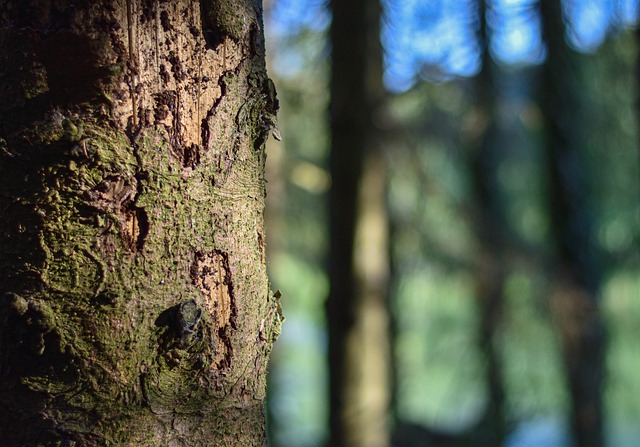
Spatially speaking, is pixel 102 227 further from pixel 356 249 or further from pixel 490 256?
pixel 490 256

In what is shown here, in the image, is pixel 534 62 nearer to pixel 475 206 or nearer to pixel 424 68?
pixel 424 68

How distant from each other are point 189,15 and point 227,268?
36 centimetres

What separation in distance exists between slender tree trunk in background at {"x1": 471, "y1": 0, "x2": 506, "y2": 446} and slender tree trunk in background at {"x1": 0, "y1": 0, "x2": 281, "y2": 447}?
16.5 ft

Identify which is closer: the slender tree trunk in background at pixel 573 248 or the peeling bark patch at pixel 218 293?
the peeling bark patch at pixel 218 293

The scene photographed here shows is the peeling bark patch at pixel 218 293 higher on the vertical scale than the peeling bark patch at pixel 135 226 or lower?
lower

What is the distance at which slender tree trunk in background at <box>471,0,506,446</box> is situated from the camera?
20.2 ft

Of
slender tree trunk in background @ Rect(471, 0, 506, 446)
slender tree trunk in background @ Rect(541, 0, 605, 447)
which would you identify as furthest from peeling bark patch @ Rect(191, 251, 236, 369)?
slender tree trunk in background @ Rect(471, 0, 506, 446)

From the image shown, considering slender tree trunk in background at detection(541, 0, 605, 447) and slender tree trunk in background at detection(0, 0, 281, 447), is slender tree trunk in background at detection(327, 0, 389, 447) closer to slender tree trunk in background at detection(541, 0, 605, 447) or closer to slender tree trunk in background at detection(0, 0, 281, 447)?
slender tree trunk in background at detection(541, 0, 605, 447)

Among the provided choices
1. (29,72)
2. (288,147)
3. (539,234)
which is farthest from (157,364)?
(288,147)

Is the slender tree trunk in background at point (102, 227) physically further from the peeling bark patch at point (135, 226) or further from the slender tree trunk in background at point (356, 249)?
the slender tree trunk in background at point (356, 249)

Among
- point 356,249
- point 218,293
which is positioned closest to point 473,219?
point 356,249

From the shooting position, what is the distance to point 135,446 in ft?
3.04

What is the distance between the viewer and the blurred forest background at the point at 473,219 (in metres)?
4.45

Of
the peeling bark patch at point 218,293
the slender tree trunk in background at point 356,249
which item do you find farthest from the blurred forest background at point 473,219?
the peeling bark patch at point 218,293
